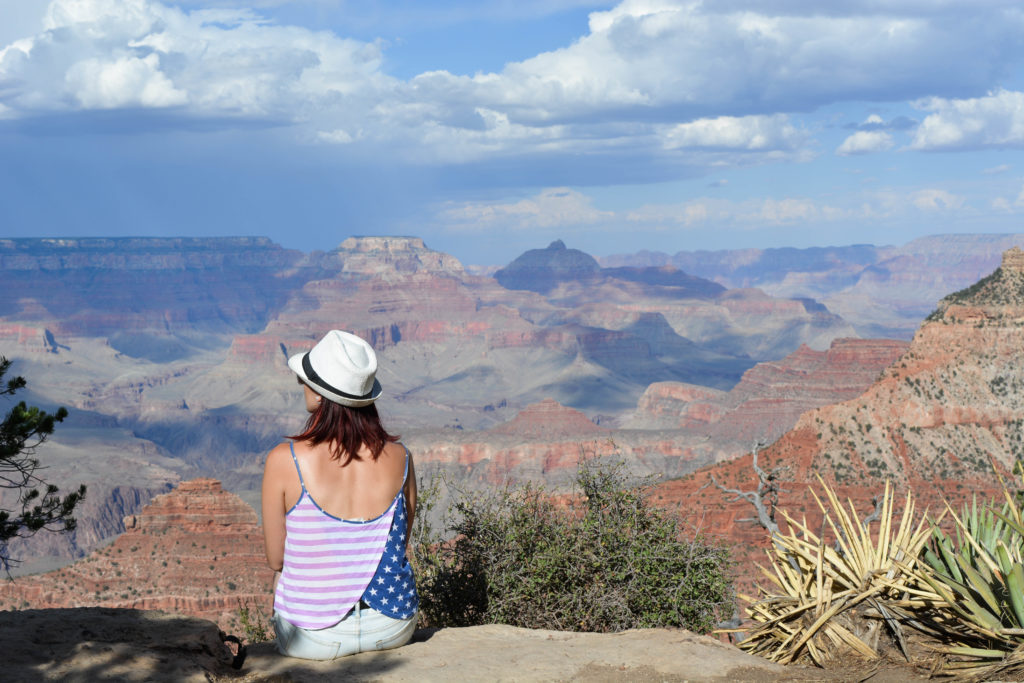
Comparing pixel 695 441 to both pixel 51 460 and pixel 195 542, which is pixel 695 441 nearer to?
pixel 195 542

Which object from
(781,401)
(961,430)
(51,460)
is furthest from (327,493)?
(51,460)

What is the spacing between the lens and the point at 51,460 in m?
143

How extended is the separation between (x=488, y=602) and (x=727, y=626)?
2.76 m

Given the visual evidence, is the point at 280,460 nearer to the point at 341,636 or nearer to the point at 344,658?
the point at 341,636

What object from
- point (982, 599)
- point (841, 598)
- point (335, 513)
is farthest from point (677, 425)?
point (335, 513)

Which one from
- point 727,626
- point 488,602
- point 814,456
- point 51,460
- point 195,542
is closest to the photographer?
point 727,626

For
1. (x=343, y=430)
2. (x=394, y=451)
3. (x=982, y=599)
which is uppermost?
(x=343, y=430)

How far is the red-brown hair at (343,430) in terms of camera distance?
641 centimetres

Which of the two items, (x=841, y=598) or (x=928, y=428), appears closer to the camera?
(x=841, y=598)

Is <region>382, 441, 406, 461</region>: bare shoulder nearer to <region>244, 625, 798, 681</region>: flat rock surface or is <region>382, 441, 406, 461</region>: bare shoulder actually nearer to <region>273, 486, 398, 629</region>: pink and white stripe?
<region>273, 486, 398, 629</region>: pink and white stripe

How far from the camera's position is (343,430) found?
644cm

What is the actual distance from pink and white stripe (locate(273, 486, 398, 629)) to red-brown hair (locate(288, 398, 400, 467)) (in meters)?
0.41

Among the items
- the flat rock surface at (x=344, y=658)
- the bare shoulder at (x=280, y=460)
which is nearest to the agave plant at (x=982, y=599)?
the flat rock surface at (x=344, y=658)

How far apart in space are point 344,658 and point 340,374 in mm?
1956
